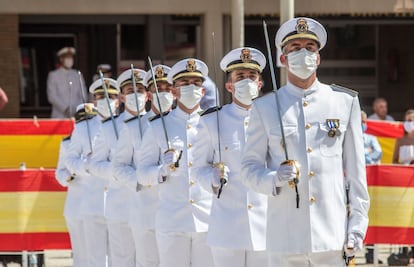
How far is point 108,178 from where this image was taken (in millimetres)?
12141

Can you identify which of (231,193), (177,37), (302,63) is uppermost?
(177,37)

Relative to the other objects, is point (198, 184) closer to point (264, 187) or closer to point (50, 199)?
point (264, 187)

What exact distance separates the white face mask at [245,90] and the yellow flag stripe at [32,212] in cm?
579

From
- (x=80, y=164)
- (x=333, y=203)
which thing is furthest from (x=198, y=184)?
(x=80, y=164)

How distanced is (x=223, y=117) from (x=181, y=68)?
42.6 inches

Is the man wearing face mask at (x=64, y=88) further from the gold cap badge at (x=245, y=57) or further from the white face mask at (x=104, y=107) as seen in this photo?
the gold cap badge at (x=245, y=57)

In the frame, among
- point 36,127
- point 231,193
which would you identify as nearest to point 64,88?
point 36,127

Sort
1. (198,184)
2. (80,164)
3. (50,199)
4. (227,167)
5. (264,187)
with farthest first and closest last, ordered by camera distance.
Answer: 1. (50,199)
2. (80,164)
3. (198,184)
4. (227,167)
5. (264,187)

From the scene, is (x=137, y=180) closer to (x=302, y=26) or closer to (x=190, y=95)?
(x=190, y=95)

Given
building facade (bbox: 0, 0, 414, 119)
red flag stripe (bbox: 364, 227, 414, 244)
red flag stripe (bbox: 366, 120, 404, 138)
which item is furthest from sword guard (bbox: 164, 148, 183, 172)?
building facade (bbox: 0, 0, 414, 119)

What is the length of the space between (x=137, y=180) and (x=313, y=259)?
3723 millimetres

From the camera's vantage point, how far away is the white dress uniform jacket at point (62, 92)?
18203 millimetres

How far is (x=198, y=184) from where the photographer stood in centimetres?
953

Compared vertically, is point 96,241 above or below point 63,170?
below
